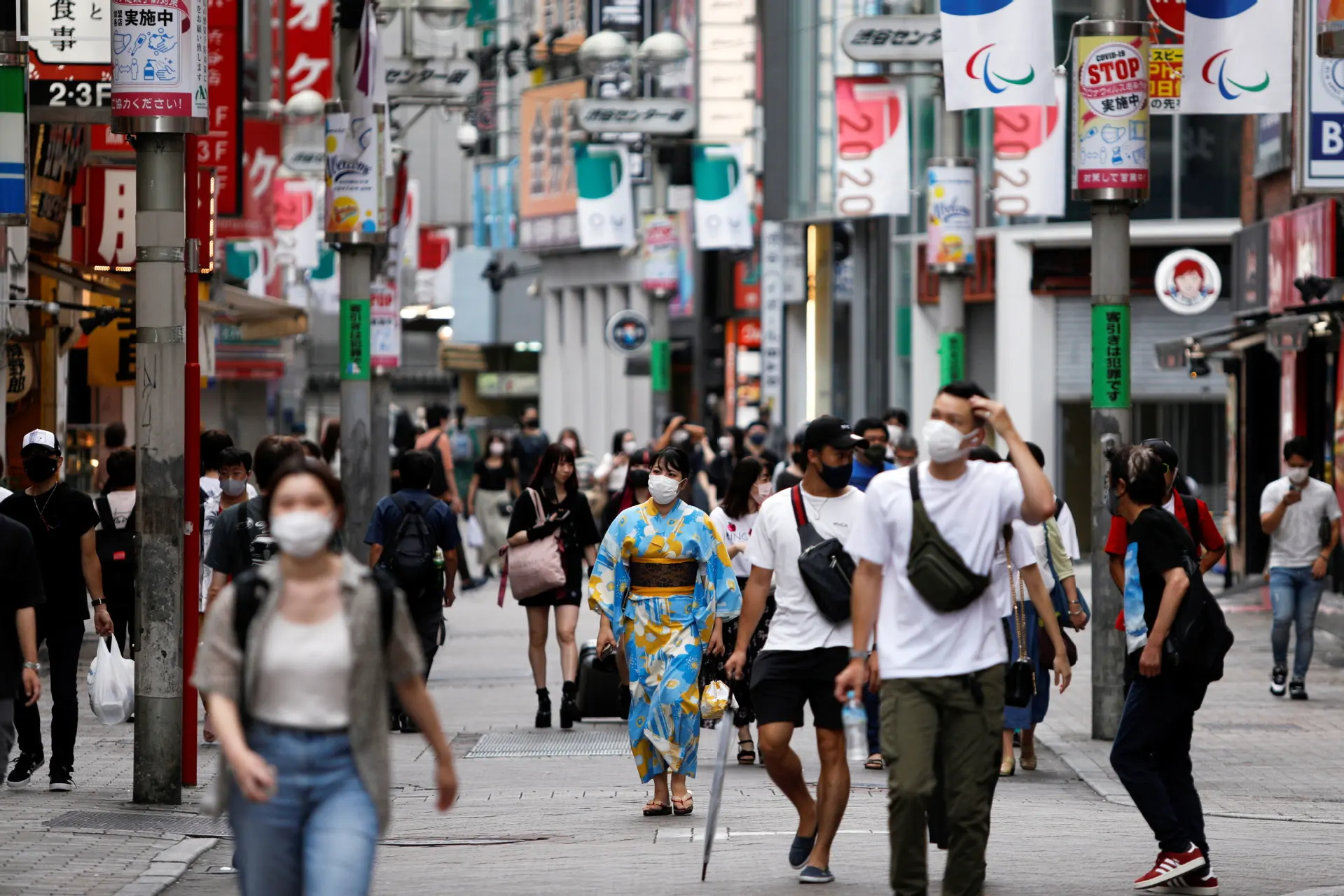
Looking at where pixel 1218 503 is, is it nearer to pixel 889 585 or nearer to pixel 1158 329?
pixel 1158 329

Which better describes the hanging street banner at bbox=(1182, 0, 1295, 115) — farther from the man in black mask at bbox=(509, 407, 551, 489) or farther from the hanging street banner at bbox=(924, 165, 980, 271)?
the man in black mask at bbox=(509, 407, 551, 489)

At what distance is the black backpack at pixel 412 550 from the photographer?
13.9 meters

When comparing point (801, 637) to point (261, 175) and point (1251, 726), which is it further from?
point (261, 175)

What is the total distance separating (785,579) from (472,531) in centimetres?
1894

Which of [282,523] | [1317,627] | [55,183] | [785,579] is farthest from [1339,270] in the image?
[282,523]

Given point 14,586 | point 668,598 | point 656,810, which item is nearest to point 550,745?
point 668,598

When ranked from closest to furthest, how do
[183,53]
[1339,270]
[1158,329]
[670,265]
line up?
[183,53], [1339,270], [1158,329], [670,265]

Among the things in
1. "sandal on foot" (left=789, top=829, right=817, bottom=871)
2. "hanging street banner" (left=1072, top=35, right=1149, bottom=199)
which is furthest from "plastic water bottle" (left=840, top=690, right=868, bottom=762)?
"hanging street banner" (left=1072, top=35, right=1149, bottom=199)

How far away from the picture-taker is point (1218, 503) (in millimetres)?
34906

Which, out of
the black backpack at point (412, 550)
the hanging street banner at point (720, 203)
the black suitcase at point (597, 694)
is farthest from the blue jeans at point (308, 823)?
the hanging street banner at point (720, 203)

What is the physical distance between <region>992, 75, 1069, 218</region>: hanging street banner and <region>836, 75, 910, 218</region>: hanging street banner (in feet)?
3.98

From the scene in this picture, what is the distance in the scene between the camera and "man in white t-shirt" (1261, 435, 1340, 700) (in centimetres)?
1636

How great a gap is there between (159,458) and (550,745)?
412 cm

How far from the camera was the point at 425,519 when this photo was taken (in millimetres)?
14023
